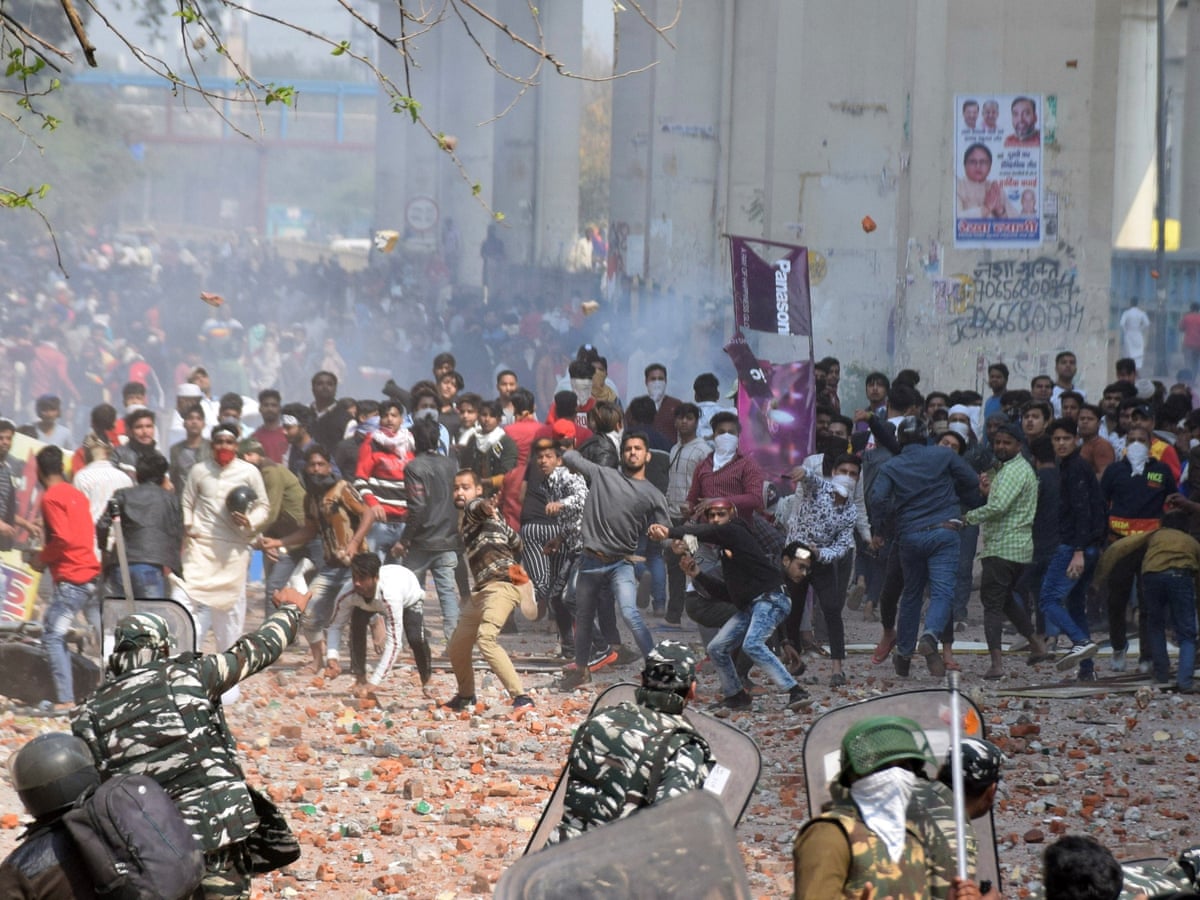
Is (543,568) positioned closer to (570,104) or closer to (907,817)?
(907,817)

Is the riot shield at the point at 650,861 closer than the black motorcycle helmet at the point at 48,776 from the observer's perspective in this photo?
Yes

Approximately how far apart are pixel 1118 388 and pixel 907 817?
1080 cm

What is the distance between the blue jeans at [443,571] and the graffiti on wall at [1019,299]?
9.48 meters

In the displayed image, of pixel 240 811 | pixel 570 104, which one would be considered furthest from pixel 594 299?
pixel 240 811

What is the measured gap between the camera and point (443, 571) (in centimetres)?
1030

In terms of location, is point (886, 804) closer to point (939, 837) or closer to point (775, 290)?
point (939, 837)

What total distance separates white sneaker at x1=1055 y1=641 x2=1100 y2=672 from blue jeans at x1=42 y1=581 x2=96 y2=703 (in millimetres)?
5708

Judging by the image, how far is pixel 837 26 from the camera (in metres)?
22.1

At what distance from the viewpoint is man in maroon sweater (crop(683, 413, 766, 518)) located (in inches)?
398

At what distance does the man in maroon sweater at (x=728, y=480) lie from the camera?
1010 centimetres

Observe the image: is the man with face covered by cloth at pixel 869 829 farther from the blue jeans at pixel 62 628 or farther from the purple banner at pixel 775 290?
the purple banner at pixel 775 290

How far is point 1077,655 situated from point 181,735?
6.95m

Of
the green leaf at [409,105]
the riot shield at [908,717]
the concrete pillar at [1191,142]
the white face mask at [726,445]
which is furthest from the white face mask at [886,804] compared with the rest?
the concrete pillar at [1191,142]

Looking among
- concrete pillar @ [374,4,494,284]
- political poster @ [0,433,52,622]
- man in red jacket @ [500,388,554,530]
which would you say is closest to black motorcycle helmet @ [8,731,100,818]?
political poster @ [0,433,52,622]
